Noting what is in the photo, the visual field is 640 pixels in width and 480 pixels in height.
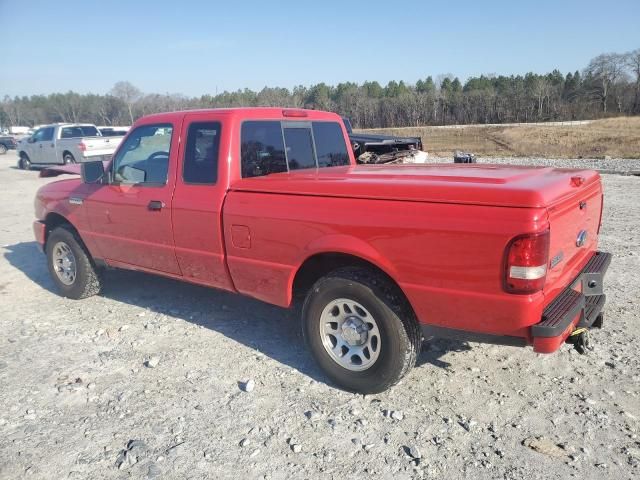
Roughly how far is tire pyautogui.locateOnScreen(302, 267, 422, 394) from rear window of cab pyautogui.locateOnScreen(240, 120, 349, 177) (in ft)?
4.13

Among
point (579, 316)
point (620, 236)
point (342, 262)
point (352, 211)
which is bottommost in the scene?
point (620, 236)

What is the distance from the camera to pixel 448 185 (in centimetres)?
296

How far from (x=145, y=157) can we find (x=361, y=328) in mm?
2664

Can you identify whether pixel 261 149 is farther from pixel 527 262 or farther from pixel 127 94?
pixel 127 94

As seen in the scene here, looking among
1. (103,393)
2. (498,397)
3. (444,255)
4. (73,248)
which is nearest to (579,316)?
(498,397)

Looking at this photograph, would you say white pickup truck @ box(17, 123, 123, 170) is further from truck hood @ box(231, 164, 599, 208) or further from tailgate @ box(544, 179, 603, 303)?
tailgate @ box(544, 179, 603, 303)

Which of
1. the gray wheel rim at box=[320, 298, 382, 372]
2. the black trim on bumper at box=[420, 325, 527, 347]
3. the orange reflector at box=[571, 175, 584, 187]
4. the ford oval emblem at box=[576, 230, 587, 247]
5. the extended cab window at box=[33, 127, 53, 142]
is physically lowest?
the gray wheel rim at box=[320, 298, 382, 372]

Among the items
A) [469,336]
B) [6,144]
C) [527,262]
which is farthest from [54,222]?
[6,144]

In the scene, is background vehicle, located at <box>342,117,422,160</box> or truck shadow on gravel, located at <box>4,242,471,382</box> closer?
truck shadow on gravel, located at <box>4,242,471,382</box>

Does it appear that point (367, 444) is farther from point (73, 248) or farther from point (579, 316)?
point (73, 248)

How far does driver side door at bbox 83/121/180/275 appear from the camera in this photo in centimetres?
437

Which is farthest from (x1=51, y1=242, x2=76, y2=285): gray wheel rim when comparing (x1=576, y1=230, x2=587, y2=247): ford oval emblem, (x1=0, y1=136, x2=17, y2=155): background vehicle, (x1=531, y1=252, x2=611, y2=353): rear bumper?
(x1=0, y1=136, x2=17, y2=155): background vehicle

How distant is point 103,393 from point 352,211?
2201 mm

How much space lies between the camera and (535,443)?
2.88 m
